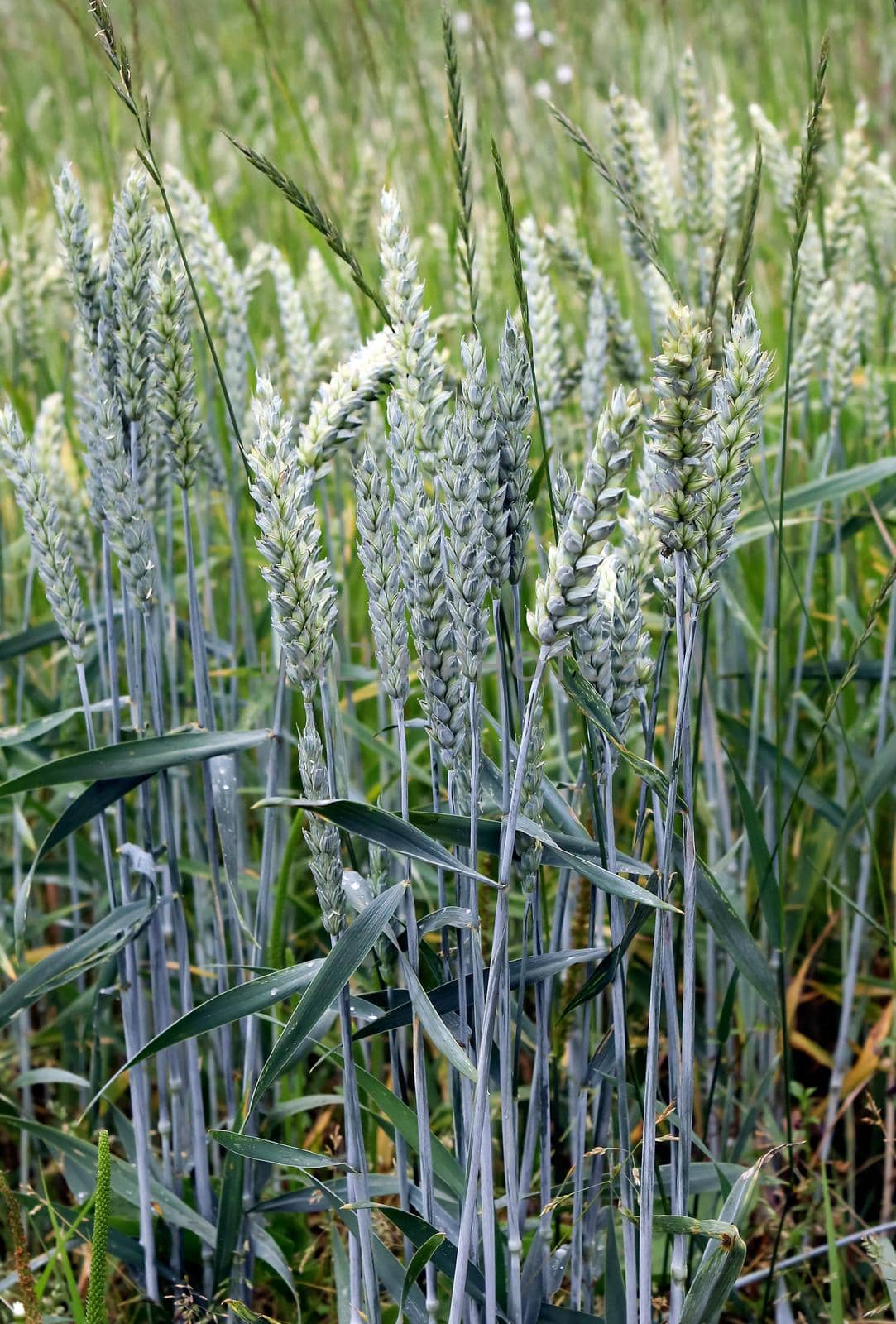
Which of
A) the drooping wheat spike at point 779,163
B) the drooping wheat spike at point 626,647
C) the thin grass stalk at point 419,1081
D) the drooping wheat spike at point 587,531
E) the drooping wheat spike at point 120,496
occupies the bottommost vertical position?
the thin grass stalk at point 419,1081

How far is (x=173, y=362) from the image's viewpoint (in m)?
1.07

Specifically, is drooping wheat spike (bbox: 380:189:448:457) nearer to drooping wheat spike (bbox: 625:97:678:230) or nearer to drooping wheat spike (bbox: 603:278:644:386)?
drooping wheat spike (bbox: 603:278:644:386)

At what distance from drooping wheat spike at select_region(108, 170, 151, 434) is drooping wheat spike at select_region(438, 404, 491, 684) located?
385 millimetres

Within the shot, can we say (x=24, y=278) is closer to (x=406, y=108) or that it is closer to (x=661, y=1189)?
(x=661, y=1189)

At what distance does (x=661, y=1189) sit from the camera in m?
1.03

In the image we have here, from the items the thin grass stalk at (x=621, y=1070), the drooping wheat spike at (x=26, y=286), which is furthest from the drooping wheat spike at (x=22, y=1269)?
the drooping wheat spike at (x=26, y=286)

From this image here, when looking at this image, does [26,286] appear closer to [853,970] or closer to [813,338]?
[813,338]

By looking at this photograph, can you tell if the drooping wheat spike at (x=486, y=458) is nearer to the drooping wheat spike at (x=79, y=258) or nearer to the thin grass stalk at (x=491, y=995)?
the thin grass stalk at (x=491, y=995)

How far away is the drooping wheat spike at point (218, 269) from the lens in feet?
5.09

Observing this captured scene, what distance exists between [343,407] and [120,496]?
0.80ft

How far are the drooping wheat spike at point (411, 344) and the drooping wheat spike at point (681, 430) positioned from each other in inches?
7.6

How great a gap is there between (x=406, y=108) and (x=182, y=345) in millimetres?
3434

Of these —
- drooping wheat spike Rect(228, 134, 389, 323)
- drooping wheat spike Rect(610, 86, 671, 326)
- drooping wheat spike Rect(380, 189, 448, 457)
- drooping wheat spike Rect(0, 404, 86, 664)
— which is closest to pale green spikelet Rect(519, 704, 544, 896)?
drooping wheat spike Rect(380, 189, 448, 457)

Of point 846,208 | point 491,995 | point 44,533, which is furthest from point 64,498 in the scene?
point 846,208
